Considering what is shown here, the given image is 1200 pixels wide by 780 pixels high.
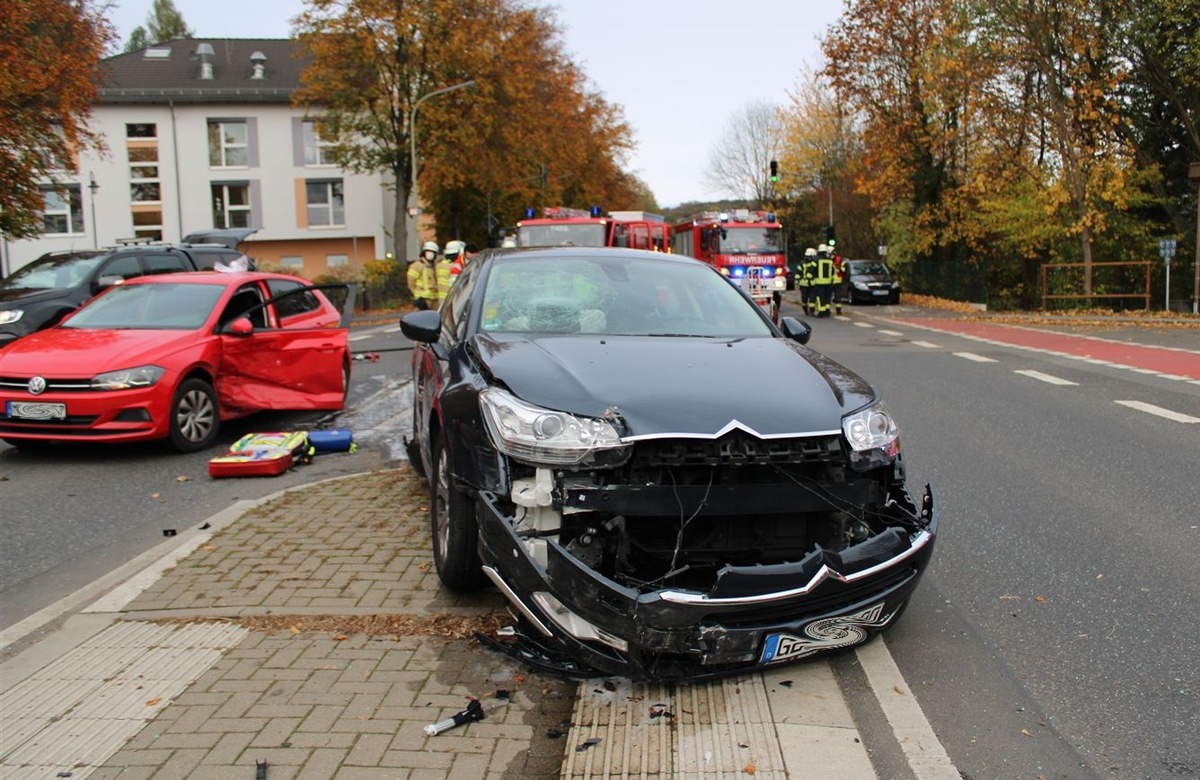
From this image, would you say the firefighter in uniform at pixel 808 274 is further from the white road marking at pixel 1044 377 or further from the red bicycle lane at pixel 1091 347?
the white road marking at pixel 1044 377

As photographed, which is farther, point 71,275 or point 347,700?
point 71,275

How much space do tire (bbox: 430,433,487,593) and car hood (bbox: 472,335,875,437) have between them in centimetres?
58

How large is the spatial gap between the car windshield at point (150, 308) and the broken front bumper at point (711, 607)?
6.68 meters

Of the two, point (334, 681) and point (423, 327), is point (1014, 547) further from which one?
point (334, 681)

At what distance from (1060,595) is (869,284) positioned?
3399 cm

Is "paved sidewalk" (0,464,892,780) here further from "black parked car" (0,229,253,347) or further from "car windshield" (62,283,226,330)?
"black parked car" (0,229,253,347)

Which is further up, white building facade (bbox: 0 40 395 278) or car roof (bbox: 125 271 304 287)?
white building facade (bbox: 0 40 395 278)

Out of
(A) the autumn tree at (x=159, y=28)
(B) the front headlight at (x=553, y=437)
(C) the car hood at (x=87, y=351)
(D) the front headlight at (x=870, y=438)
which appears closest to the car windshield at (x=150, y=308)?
(C) the car hood at (x=87, y=351)

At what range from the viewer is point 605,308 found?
5395 millimetres

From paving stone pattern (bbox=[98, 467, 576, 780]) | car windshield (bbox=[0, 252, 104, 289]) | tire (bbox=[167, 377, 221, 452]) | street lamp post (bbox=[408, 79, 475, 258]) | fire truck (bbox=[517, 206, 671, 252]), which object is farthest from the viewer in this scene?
street lamp post (bbox=[408, 79, 475, 258])

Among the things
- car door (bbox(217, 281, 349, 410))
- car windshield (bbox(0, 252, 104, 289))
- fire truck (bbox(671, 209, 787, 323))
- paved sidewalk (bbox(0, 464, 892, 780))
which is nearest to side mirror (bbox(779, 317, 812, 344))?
paved sidewalk (bbox(0, 464, 892, 780))

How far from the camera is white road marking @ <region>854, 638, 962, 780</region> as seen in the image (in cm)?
325

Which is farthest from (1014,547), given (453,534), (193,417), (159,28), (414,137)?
(159,28)

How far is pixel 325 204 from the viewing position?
56250 millimetres
